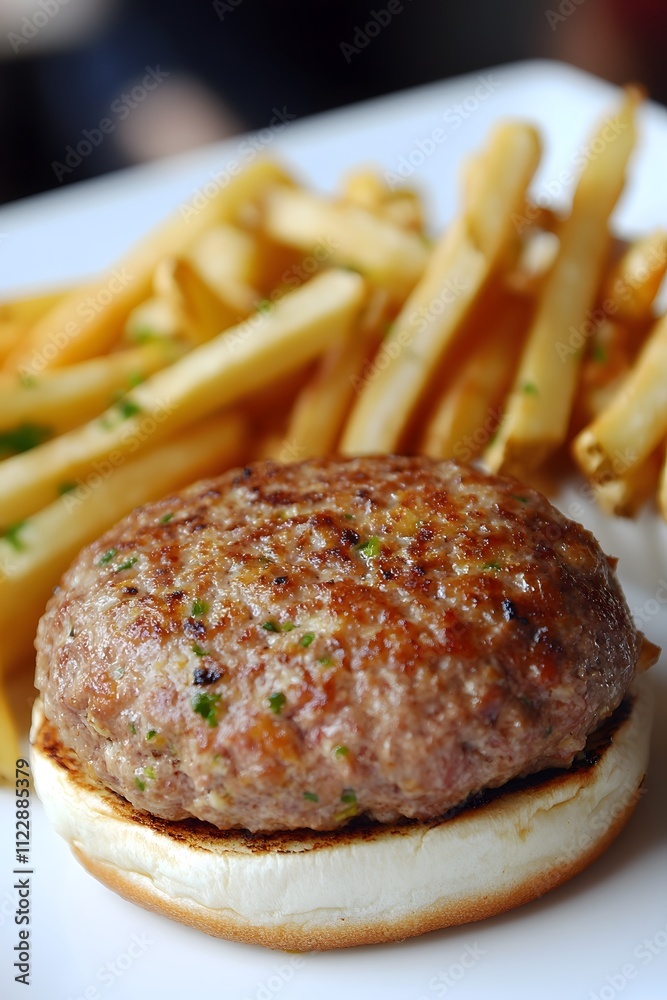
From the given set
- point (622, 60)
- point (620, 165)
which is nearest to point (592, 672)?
point (620, 165)

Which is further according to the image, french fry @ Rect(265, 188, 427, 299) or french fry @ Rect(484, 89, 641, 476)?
french fry @ Rect(265, 188, 427, 299)

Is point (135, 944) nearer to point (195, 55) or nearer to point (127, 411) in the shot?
point (127, 411)

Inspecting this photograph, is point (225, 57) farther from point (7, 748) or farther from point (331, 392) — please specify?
point (7, 748)

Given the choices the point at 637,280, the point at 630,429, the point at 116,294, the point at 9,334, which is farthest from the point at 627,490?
the point at 9,334

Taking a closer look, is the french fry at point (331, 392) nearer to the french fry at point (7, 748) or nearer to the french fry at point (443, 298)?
the french fry at point (443, 298)

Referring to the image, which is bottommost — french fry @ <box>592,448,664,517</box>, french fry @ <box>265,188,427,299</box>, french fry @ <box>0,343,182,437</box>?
french fry @ <box>0,343,182,437</box>

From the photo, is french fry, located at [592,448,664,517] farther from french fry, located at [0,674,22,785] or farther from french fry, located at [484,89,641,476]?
french fry, located at [0,674,22,785]

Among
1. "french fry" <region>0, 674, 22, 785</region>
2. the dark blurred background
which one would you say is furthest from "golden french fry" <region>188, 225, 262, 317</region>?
the dark blurred background
